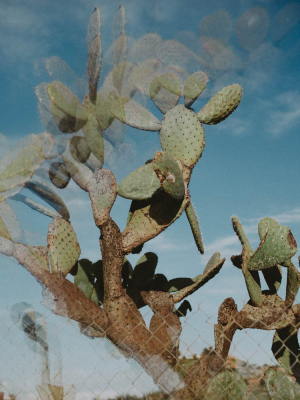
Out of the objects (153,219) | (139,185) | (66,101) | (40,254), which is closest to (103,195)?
(139,185)

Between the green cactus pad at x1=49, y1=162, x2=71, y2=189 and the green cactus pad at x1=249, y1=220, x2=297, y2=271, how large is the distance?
1.59m

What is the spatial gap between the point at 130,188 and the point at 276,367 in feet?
5.05

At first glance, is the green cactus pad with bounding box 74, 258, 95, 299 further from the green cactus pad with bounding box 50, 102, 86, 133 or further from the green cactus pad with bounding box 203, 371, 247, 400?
the green cactus pad with bounding box 203, 371, 247, 400

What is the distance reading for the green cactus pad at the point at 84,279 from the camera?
12.2 feet

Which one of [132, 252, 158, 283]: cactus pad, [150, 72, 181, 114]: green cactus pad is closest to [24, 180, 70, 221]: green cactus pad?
[132, 252, 158, 283]: cactus pad

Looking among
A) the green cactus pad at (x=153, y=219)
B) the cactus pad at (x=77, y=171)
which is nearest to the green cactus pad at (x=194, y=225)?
the green cactus pad at (x=153, y=219)

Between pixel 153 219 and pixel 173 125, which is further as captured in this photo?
pixel 173 125

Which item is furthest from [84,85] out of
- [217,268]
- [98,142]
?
[217,268]

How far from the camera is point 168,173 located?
3.07 m

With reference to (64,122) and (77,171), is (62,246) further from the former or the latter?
(64,122)

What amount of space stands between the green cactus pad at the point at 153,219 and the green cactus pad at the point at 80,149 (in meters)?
0.62

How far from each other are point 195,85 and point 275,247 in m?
1.40

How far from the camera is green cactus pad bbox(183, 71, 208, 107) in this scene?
3.56 meters

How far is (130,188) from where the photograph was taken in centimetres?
335
